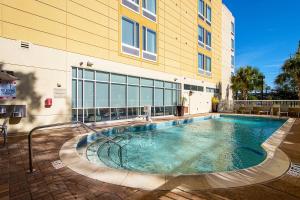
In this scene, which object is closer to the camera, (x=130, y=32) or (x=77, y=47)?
(x=77, y=47)

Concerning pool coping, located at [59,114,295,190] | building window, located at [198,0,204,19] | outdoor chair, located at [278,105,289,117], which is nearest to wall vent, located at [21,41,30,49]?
pool coping, located at [59,114,295,190]

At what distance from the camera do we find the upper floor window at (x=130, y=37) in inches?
482

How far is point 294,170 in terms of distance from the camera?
391cm

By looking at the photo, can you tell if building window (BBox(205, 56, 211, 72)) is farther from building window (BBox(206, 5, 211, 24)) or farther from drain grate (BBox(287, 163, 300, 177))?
drain grate (BBox(287, 163, 300, 177))

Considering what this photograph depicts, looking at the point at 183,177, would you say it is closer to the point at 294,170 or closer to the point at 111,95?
the point at 294,170

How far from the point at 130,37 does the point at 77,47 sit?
403 centimetres

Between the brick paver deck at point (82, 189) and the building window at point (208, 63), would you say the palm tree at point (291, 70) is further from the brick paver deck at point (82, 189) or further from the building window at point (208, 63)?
the brick paver deck at point (82, 189)

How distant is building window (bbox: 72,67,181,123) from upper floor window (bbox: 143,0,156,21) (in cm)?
459

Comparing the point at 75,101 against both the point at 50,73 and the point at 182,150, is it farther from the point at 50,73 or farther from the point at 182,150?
the point at 182,150

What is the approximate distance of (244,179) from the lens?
3.40 meters

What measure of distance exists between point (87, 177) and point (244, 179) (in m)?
2.76

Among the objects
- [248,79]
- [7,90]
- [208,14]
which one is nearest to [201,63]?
[208,14]

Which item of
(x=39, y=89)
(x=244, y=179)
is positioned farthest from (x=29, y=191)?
(x=39, y=89)

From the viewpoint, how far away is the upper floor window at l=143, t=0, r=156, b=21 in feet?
45.0
